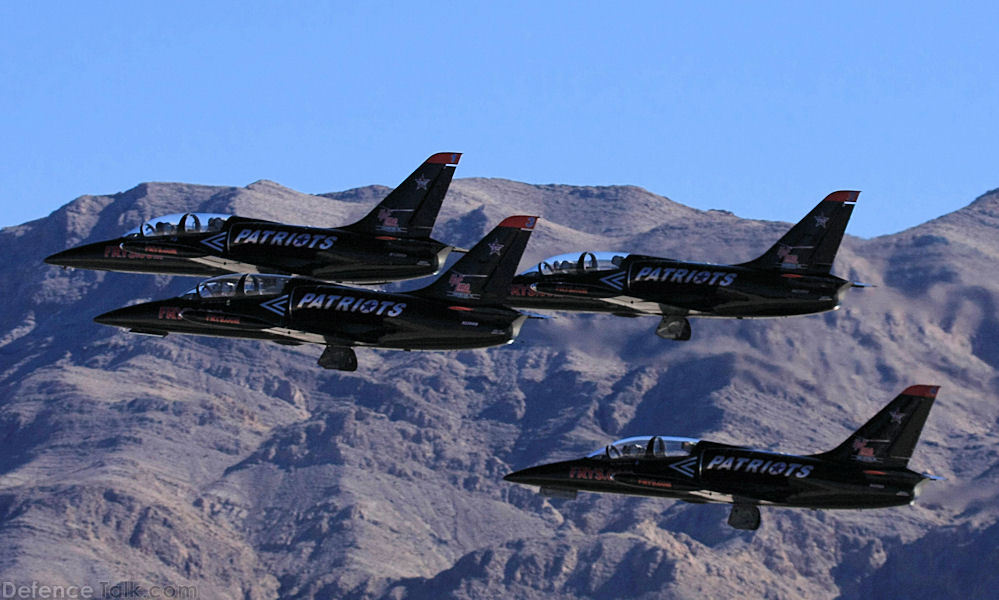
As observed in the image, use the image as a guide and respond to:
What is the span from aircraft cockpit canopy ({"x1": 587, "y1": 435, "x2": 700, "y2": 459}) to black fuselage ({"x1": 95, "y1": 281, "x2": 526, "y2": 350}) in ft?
38.7

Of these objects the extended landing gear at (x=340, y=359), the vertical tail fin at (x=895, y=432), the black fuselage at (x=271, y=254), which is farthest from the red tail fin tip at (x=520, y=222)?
the vertical tail fin at (x=895, y=432)

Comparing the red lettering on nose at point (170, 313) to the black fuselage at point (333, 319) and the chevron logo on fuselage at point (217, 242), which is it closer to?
the black fuselage at point (333, 319)

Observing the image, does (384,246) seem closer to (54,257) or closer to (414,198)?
(414,198)

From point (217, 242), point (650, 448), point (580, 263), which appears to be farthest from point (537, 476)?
point (217, 242)

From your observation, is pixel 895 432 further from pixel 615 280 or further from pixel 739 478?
pixel 615 280

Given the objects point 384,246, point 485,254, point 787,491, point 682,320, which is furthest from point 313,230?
point 787,491

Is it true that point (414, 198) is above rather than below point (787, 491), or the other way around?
above

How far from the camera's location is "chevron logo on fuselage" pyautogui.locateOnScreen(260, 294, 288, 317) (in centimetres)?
8262

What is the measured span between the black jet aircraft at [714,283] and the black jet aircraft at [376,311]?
8715 millimetres

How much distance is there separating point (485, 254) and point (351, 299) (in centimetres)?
599

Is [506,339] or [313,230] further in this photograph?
[313,230]

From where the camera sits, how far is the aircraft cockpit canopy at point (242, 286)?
83.4 meters

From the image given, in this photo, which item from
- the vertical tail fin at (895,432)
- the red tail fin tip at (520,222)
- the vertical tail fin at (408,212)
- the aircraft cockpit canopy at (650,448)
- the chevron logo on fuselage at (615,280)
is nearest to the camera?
the red tail fin tip at (520,222)

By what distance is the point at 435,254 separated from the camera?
84750 millimetres
